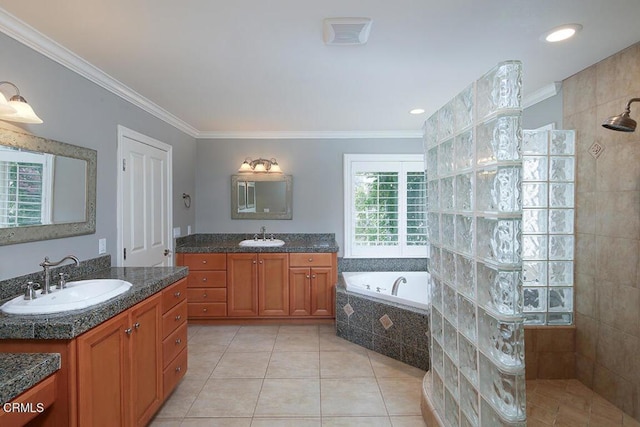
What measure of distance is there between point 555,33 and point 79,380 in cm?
297

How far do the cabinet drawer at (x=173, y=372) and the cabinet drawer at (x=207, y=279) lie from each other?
131cm

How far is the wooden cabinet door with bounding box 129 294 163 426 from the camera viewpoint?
6.04 feet

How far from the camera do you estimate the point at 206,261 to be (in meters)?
3.82

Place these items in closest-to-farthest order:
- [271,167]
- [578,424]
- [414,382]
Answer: [578,424] < [414,382] < [271,167]

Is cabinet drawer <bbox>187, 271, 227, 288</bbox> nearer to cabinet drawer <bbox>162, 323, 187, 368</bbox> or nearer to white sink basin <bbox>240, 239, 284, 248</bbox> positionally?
white sink basin <bbox>240, 239, 284, 248</bbox>

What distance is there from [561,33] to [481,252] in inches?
58.8

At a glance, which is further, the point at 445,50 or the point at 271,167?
the point at 271,167

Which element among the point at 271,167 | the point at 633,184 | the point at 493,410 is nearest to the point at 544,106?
the point at 633,184

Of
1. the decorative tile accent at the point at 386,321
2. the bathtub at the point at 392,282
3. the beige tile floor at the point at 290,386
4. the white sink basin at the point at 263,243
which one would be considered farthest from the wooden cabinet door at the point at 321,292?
the decorative tile accent at the point at 386,321

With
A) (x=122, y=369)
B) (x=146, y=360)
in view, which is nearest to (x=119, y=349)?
(x=122, y=369)

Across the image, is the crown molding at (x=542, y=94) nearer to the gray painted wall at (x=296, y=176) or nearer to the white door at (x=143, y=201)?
the gray painted wall at (x=296, y=176)

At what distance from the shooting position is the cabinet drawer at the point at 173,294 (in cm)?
222

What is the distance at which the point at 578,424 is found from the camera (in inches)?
81.0

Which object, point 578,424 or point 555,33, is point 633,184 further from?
point 578,424
